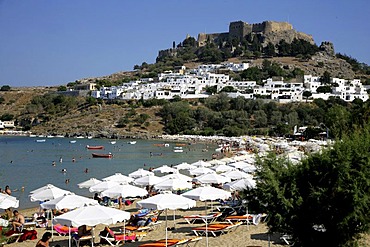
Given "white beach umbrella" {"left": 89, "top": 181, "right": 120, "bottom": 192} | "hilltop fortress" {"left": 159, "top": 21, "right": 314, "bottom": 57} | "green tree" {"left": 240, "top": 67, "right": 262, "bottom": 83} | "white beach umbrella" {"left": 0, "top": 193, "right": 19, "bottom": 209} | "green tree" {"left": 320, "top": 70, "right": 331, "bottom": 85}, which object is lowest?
"white beach umbrella" {"left": 0, "top": 193, "right": 19, "bottom": 209}

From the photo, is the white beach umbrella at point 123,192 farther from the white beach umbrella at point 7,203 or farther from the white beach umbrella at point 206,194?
the white beach umbrella at point 7,203

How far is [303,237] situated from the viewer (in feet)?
26.7

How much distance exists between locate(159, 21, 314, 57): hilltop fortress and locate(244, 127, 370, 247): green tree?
138m

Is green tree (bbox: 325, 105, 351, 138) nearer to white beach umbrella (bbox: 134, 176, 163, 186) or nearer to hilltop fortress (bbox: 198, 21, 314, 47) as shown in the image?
white beach umbrella (bbox: 134, 176, 163, 186)

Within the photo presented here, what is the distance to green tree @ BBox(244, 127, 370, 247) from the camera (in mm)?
7820

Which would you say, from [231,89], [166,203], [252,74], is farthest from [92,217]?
[252,74]

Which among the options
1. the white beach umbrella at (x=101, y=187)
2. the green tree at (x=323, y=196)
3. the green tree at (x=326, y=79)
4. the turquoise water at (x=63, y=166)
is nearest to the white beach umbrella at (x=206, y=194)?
the white beach umbrella at (x=101, y=187)

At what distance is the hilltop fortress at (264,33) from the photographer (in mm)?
143500

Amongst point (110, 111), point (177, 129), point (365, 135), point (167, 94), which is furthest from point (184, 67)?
point (365, 135)

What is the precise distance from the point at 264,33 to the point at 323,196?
141612mm

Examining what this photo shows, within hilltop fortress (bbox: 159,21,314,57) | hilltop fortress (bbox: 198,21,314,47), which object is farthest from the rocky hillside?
hilltop fortress (bbox: 198,21,314,47)

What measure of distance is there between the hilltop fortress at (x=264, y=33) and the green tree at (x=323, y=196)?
137937 mm

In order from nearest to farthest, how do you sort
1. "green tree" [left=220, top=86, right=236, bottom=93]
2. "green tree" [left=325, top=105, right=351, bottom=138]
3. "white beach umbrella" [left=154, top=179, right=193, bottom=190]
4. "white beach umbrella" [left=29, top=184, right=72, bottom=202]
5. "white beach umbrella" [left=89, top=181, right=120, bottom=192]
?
"green tree" [left=325, top=105, right=351, bottom=138]
"white beach umbrella" [left=29, top=184, right=72, bottom=202]
"white beach umbrella" [left=154, top=179, right=193, bottom=190]
"white beach umbrella" [left=89, top=181, right=120, bottom=192]
"green tree" [left=220, top=86, right=236, bottom=93]

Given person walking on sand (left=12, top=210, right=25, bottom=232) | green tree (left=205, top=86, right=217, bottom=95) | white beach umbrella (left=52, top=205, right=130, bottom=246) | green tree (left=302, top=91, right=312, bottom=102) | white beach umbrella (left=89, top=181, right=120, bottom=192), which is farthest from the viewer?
green tree (left=205, top=86, right=217, bottom=95)
